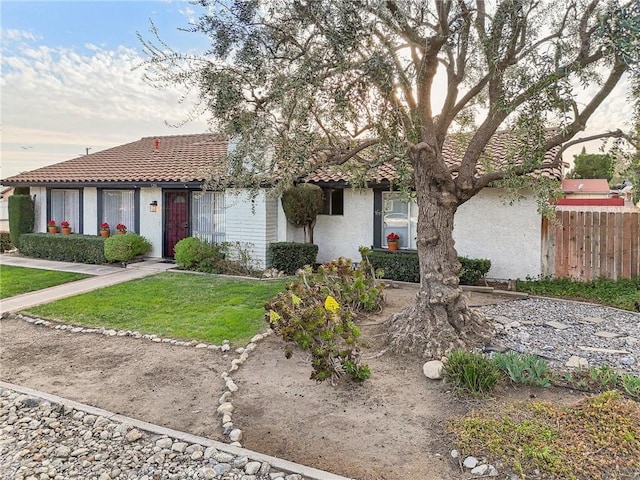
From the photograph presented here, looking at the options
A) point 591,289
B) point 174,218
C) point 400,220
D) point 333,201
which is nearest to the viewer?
point 591,289

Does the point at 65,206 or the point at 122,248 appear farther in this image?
the point at 65,206

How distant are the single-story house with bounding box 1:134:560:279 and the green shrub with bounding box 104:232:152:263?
1085mm

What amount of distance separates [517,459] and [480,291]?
7.89 meters

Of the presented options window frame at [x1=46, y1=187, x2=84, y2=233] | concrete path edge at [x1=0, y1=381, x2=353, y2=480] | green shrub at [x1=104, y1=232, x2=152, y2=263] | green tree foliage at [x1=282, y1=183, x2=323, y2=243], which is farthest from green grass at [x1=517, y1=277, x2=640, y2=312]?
window frame at [x1=46, y1=187, x2=84, y2=233]

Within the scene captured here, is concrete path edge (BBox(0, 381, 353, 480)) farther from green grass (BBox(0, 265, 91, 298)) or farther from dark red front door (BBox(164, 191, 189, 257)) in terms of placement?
dark red front door (BBox(164, 191, 189, 257))

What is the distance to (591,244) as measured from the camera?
11.7 metres

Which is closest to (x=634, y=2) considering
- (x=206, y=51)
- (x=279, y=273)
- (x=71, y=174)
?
(x=206, y=51)

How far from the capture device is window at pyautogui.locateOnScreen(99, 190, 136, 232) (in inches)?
691

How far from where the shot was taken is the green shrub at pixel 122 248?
15.4 m

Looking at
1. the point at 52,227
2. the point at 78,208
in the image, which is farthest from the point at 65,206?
the point at 52,227

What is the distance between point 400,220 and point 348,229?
1.73 metres

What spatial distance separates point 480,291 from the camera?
11.6 metres

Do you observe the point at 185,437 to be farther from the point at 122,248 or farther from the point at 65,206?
the point at 65,206

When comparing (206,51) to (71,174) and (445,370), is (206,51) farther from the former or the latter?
(71,174)
